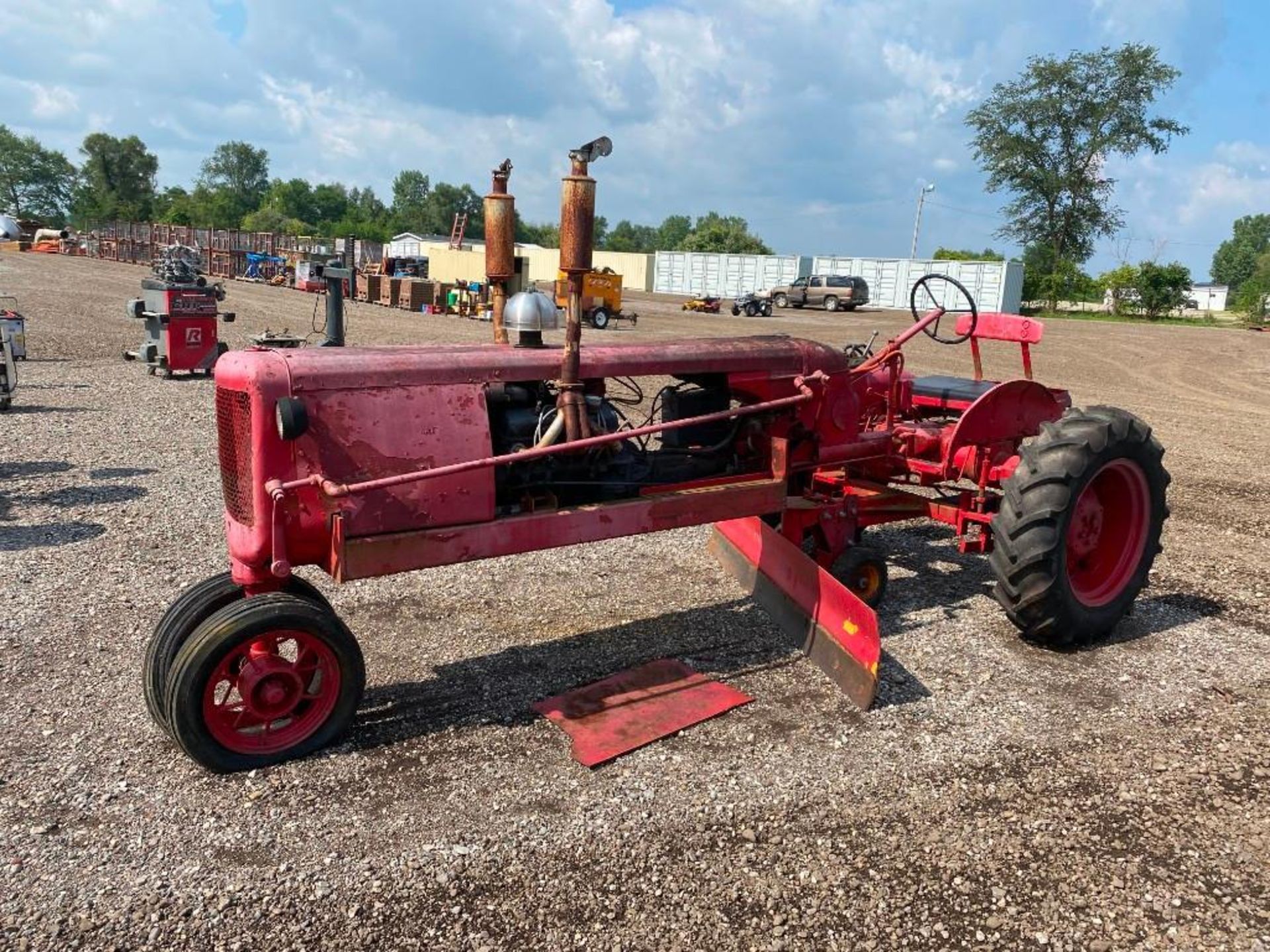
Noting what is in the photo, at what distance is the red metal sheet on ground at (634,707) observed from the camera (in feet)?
11.8

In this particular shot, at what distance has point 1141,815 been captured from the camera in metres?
Result: 3.25

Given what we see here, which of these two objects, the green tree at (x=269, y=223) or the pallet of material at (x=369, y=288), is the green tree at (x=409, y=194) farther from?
the pallet of material at (x=369, y=288)

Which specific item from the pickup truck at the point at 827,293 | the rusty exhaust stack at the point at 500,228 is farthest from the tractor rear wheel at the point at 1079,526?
the pickup truck at the point at 827,293

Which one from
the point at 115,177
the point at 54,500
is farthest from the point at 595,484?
the point at 115,177

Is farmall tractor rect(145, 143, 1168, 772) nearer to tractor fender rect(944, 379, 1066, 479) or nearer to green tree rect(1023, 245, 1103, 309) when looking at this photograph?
tractor fender rect(944, 379, 1066, 479)

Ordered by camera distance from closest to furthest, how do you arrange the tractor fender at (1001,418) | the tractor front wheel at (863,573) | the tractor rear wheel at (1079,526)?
the tractor rear wheel at (1079,526), the tractor front wheel at (863,573), the tractor fender at (1001,418)

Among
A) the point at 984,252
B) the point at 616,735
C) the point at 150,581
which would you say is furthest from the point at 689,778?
the point at 984,252

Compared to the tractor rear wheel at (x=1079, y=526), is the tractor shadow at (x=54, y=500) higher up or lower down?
lower down

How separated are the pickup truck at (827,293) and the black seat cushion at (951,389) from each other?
31549mm

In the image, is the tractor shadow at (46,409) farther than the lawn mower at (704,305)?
No

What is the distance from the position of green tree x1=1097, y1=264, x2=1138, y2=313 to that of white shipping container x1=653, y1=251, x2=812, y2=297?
1430 cm

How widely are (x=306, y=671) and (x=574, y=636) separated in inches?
58.7

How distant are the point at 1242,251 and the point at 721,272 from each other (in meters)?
102

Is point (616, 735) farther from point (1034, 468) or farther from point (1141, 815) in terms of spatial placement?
point (1034, 468)
